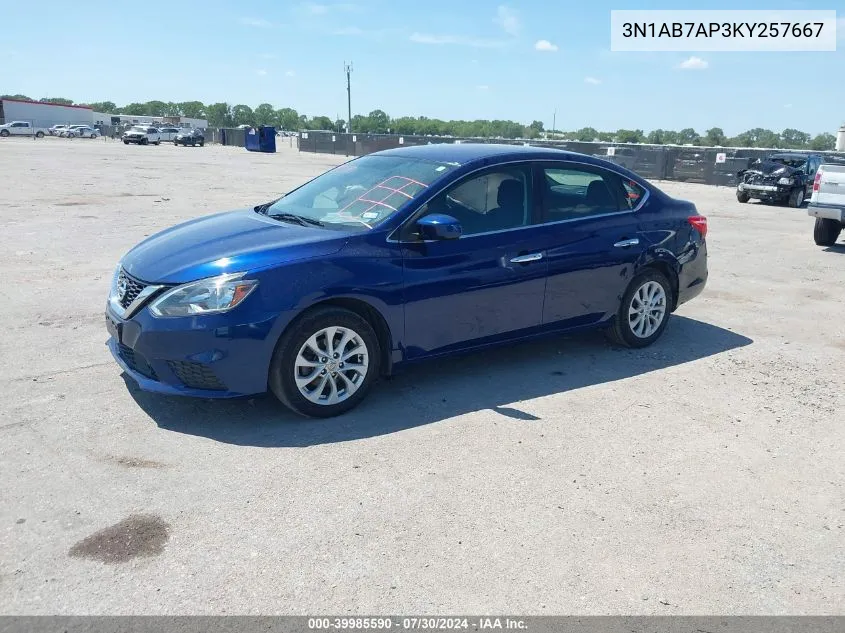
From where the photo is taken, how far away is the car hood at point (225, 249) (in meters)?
4.42

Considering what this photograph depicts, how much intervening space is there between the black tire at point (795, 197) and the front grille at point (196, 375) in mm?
20708

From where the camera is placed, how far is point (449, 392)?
525 centimetres

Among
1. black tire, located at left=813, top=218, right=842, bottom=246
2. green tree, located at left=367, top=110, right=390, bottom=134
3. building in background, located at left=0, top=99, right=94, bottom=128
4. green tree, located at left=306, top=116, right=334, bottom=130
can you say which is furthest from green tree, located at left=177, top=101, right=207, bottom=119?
black tire, located at left=813, top=218, right=842, bottom=246

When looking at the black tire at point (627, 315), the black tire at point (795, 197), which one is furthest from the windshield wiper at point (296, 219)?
the black tire at point (795, 197)

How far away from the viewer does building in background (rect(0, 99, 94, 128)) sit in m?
89.8

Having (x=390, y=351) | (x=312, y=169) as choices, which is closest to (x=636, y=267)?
(x=390, y=351)

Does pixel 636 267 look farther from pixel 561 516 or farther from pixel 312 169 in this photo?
pixel 312 169

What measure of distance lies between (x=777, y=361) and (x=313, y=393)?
4056 mm

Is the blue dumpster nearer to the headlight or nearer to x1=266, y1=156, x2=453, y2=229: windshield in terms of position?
x1=266, y1=156, x2=453, y2=229: windshield

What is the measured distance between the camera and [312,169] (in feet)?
105

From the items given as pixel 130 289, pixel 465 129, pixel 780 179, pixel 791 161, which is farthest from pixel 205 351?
pixel 465 129

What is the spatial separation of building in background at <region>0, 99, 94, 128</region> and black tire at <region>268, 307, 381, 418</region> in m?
93.9

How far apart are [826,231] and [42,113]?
10590cm

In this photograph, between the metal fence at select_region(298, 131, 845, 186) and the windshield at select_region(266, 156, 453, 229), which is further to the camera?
the metal fence at select_region(298, 131, 845, 186)
